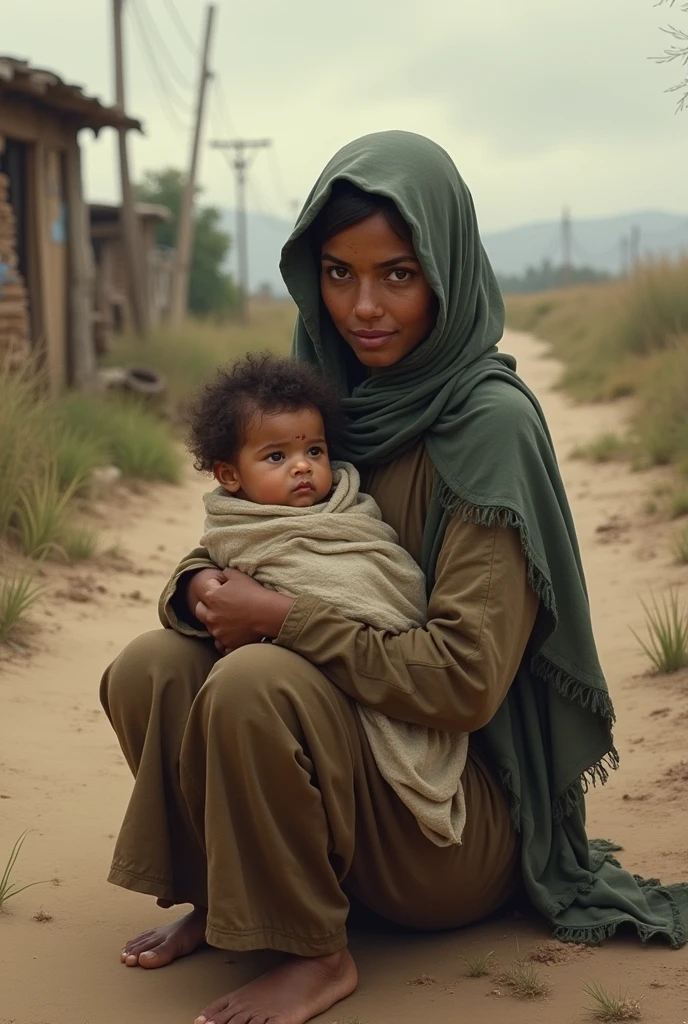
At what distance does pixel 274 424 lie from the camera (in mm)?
2836

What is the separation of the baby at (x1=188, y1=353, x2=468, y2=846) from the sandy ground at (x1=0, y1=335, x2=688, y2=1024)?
0.34 m

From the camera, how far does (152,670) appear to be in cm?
273

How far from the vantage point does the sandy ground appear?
8.75ft

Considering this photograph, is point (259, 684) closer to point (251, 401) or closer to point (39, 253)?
point (251, 401)

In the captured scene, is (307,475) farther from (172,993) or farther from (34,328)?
(34,328)

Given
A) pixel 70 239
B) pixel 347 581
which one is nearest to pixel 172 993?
pixel 347 581

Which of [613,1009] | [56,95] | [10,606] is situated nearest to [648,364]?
[56,95]

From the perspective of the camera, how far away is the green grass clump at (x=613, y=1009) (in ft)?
8.20

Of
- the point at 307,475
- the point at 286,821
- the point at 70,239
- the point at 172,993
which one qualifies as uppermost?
the point at 70,239

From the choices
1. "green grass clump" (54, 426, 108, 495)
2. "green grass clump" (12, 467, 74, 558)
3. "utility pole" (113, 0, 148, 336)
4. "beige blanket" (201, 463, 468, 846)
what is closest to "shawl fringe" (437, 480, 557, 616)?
"beige blanket" (201, 463, 468, 846)

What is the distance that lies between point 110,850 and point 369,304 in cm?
172

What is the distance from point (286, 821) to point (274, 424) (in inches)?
32.4

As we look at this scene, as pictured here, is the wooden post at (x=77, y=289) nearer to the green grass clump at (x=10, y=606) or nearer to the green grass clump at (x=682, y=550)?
the green grass clump at (x=682, y=550)

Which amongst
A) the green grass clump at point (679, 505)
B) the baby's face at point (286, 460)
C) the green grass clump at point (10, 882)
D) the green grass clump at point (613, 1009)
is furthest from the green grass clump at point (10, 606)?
the green grass clump at point (679, 505)
